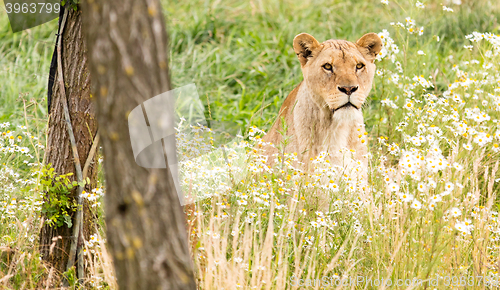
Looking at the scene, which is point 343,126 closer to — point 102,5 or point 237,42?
point 102,5

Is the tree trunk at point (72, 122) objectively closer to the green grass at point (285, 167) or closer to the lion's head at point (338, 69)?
the green grass at point (285, 167)

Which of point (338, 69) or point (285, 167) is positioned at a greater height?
point (338, 69)

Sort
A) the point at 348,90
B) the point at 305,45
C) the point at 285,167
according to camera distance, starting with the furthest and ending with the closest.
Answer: the point at 305,45
the point at 348,90
the point at 285,167

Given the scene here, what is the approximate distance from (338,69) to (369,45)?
542 millimetres

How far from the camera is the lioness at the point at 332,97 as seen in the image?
428 centimetres

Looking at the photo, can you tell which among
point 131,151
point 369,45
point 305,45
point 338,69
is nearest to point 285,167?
point 338,69

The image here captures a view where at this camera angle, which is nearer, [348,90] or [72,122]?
[72,122]

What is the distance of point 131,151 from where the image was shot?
216 cm

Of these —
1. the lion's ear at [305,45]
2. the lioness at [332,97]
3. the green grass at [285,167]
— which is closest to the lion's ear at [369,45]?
the lioness at [332,97]

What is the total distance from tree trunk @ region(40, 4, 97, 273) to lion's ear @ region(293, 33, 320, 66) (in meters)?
1.88

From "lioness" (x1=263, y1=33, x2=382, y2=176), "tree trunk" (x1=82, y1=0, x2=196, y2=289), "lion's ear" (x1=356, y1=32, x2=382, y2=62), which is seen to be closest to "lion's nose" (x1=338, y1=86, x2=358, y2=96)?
"lioness" (x1=263, y1=33, x2=382, y2=176)

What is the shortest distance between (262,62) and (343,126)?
3.79 metres

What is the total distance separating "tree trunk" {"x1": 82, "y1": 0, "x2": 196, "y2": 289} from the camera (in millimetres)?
2104

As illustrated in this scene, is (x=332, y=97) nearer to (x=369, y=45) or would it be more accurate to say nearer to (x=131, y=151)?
(x=369, y=45)
